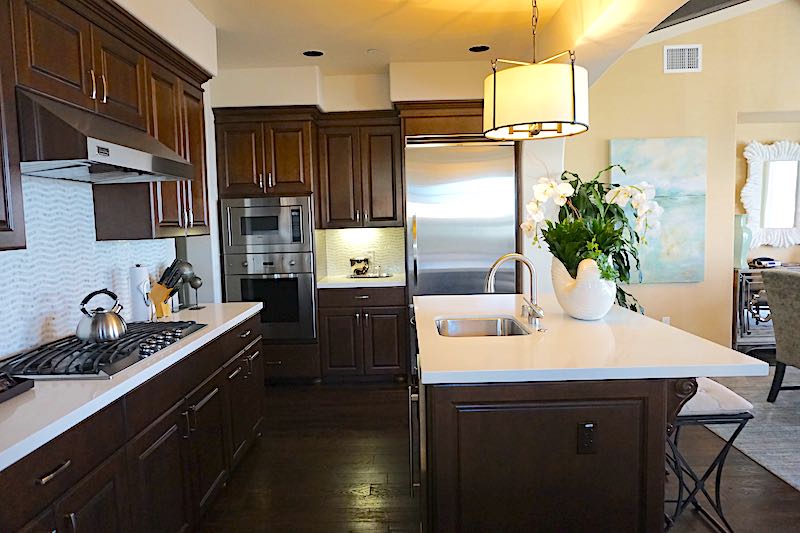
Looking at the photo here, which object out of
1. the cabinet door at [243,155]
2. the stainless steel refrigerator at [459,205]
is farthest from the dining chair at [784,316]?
the cabinet door at [243,155]

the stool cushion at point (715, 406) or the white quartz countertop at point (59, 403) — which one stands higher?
the white quartz countertop at point (59, 403)

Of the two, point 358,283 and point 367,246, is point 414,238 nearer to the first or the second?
point 358,283

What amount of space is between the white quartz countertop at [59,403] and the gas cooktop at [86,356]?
1.1 inches

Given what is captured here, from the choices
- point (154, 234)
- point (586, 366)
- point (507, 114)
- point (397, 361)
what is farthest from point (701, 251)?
point (154, 234)

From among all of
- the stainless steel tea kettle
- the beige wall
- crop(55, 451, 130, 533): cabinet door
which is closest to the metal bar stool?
crop(55, 451, 130, 533): cabinet door

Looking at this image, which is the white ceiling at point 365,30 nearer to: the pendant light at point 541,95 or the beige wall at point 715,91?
the pendant light at point 541,95

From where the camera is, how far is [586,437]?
5.79ft

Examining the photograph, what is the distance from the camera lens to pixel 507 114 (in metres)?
2.24

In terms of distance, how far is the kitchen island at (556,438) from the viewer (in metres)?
1.72

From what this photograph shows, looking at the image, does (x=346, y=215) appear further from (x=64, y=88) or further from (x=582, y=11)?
(x=64, y=88)

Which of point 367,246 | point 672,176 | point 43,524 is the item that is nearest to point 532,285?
point 43,524

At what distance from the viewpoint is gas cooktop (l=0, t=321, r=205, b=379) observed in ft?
5.90

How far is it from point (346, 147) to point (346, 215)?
593 millimetres

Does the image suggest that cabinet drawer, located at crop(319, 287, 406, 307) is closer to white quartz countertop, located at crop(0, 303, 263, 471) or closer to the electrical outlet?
white quartz countertop, located at crop(0, 303, 263, 471)
